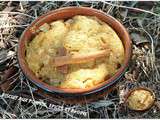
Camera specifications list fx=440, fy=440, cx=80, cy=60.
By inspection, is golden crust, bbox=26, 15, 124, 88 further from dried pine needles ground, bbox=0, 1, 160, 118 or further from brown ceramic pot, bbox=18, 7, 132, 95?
dried pine needles ground, bbox=0, 1, 160, 118

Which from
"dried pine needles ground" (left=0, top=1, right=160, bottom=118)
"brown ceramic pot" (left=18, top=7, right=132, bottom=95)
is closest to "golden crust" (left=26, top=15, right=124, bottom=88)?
"brown ceramic pot" (left=18, top=7, right=132, bottom=95)

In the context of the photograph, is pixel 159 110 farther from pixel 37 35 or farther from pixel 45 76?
pixel 37 35

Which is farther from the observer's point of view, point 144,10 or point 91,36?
point 144,10

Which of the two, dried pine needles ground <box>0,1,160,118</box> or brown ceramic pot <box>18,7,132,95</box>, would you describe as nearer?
brown ceramic pot <box>18,7,132,95</box>

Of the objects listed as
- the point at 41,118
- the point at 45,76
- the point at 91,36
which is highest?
the point at 91,36

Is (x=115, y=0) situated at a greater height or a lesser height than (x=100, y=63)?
greater

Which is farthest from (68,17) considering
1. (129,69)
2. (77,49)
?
(129,69)

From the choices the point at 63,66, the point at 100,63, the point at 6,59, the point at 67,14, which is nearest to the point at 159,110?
the point at 100,63

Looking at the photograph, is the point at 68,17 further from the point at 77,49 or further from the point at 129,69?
the point at 129,69
